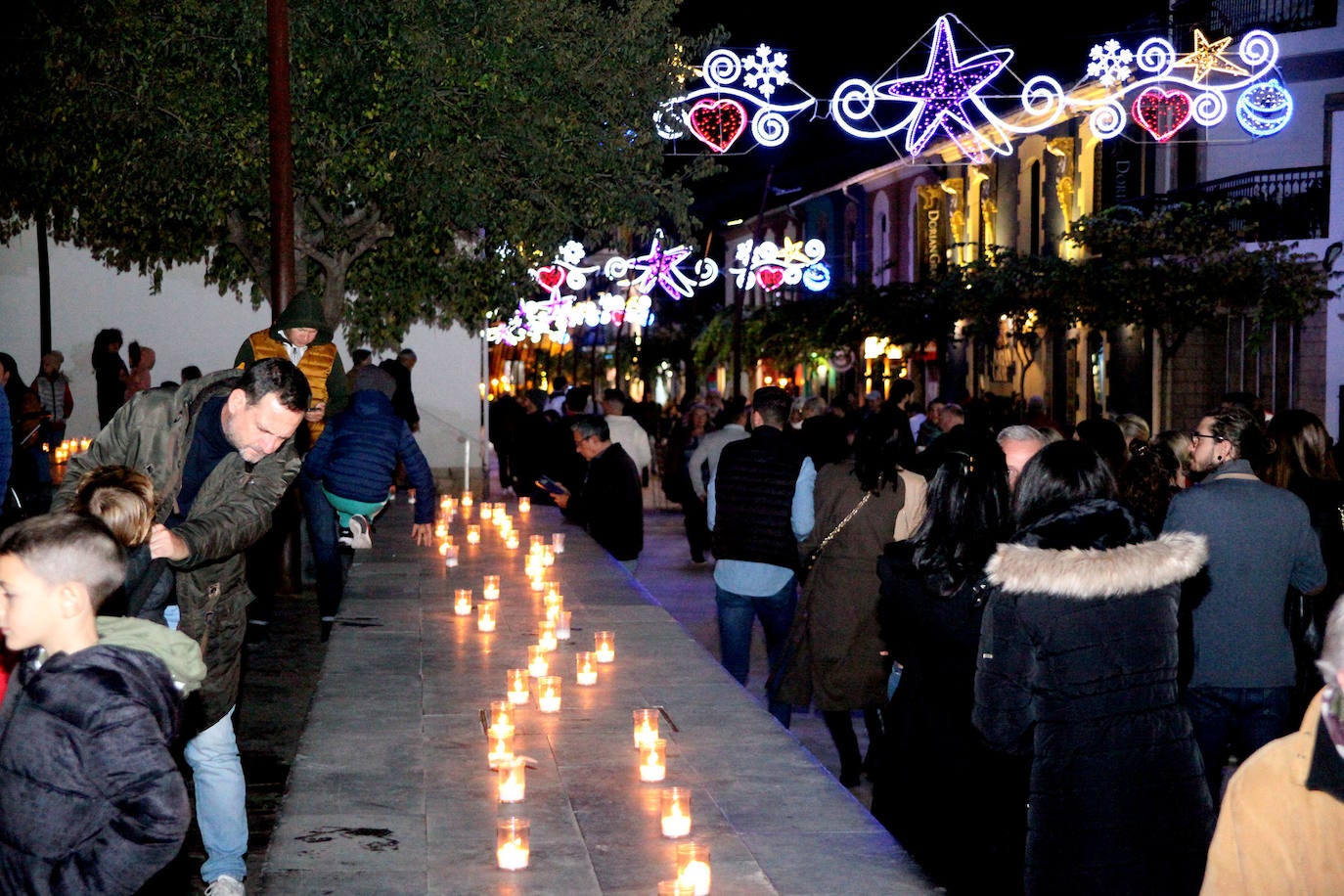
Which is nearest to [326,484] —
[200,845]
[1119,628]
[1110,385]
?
[200,845]

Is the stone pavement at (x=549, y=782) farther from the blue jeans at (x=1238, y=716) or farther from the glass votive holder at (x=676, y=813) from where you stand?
the blue jeans at (x=1238, y=716)

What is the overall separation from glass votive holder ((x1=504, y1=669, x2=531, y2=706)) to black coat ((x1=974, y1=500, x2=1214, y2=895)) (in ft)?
8.99

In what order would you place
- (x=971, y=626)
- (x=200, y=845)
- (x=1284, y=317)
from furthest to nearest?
(x=1284, y=317)
(x=200, y=845)
(x=971, y=626)

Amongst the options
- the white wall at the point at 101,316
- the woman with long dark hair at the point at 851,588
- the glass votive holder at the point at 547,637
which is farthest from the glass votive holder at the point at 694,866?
the white wall at the point at 101,316

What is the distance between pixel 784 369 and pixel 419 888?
2067 inches

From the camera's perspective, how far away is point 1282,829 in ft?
9.18

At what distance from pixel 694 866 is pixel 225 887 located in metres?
2.24

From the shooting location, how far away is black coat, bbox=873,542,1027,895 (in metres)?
5.46

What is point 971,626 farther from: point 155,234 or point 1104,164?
point 1104,164

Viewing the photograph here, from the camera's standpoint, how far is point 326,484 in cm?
1204

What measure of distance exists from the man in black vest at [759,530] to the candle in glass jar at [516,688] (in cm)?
219

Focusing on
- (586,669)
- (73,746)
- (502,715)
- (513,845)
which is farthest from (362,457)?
(73,746)

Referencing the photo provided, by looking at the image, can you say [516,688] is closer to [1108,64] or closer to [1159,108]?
[1108,64]

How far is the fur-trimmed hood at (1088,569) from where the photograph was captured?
492cm
